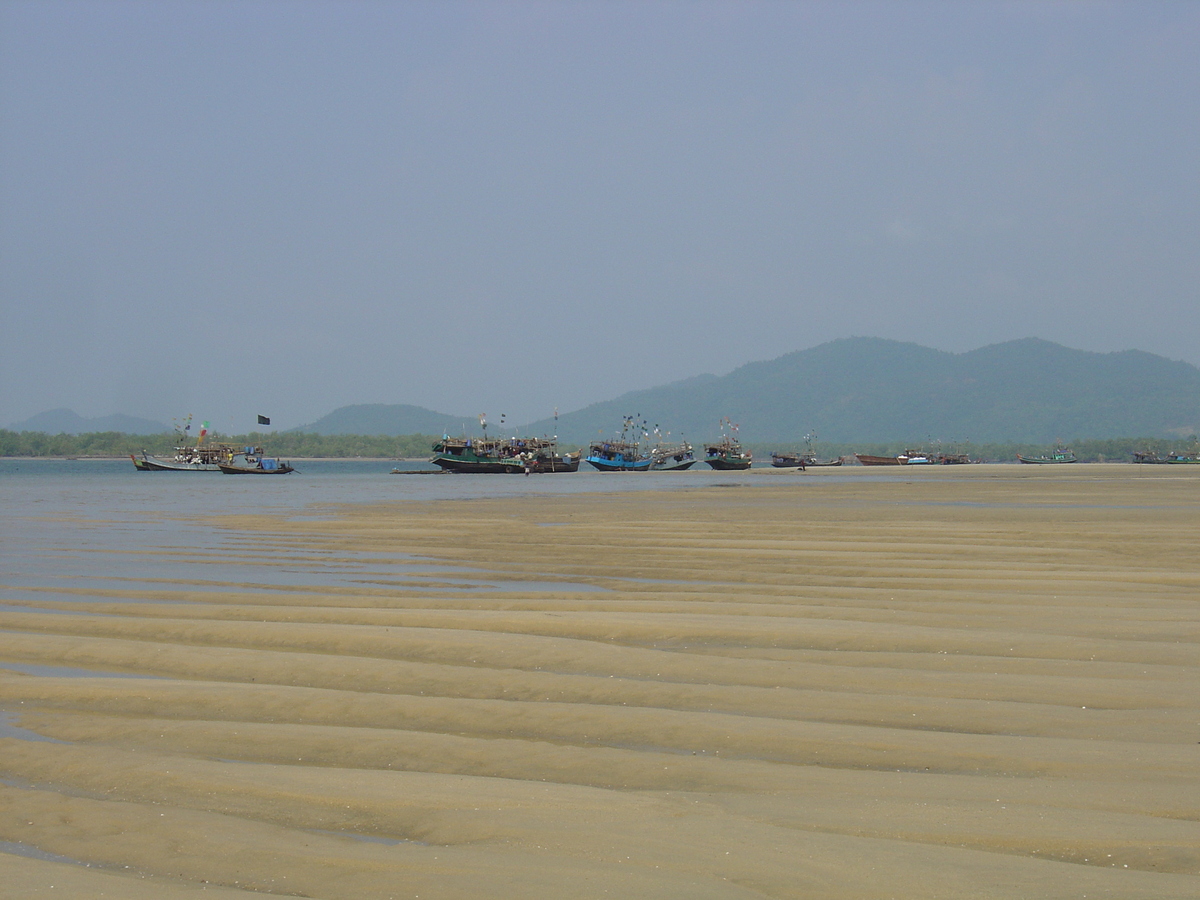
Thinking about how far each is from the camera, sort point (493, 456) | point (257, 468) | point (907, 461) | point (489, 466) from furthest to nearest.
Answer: point (907, 461) → point (257, 468) → point (493, 456) → point (489, 466)

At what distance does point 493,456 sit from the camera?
111 metres

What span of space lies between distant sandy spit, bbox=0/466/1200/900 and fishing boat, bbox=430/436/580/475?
301 ft

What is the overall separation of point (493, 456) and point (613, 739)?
103491mm

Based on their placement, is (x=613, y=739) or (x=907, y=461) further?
(x=907, y=461)

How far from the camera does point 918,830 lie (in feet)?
18.2

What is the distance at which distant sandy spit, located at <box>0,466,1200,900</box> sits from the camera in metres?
5.16

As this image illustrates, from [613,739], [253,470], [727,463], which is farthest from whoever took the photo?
[727,463]

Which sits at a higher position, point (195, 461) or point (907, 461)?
point (907, 461)

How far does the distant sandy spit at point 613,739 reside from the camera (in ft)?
16.9

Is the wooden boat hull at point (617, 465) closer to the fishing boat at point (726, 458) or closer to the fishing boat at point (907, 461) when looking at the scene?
the fishing boat at point (726, 458)

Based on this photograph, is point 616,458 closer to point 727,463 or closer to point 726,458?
point 726,458

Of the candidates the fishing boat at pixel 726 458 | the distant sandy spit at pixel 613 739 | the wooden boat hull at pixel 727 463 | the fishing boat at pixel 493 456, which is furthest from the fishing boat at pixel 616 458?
the distant sandy spit at pixel 613 739

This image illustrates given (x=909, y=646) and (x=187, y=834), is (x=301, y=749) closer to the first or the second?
(x=187, y=834)

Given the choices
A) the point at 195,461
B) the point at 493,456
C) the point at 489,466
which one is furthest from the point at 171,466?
the point at 489,466
